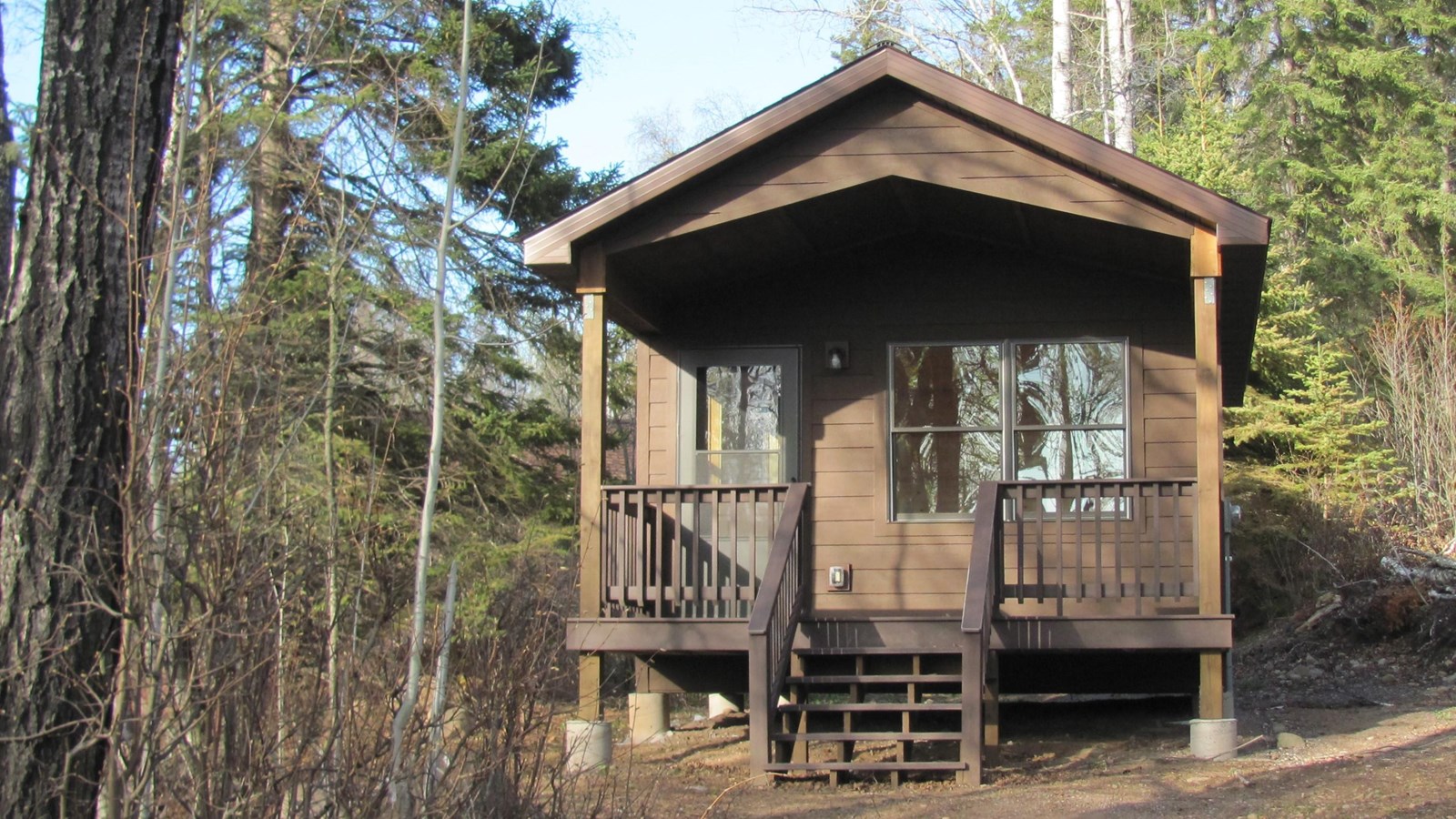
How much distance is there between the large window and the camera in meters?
10.3

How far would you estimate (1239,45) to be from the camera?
2572 cm

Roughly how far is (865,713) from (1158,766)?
169 cm

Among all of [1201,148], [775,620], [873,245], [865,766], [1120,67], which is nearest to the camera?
[865,766]

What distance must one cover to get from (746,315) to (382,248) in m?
5.55

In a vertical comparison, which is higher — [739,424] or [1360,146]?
[1360,146]

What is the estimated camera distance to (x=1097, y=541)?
8703mm

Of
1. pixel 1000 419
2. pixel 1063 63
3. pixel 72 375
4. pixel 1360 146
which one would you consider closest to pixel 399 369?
pixel 1000 419

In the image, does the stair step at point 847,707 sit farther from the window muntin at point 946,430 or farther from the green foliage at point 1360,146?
the green foliage at point 1360,146

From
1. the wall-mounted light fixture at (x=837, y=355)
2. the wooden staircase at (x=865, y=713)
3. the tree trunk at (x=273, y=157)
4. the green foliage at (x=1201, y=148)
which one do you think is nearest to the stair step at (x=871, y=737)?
the wooden staircase at (x=865, y=713)

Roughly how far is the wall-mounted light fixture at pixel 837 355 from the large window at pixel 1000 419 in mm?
344

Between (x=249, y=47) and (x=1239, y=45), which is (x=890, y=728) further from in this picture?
(x=1239, y=45)

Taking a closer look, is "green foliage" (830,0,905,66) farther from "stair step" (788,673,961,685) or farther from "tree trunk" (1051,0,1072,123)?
"stair step" (788,673,961,685)

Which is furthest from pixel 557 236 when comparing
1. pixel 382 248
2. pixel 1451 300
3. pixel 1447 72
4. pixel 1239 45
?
pixel 1447 72

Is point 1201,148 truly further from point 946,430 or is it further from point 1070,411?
point 946,430
